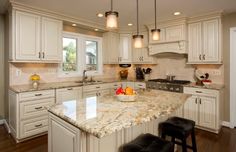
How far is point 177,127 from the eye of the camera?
1922 mm

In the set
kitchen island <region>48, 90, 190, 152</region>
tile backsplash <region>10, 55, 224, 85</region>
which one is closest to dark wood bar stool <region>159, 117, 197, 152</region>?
kitchen island <region>48, 90, 190, 152</region>

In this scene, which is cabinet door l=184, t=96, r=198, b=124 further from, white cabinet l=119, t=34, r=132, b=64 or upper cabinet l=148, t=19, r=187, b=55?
white cabinet l=119, t=34, r=132, b=64

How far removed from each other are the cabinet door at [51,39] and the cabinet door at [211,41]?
10.9 ft

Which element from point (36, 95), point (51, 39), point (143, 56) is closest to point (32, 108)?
point (36, 95)

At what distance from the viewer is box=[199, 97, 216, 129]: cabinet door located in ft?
10.5

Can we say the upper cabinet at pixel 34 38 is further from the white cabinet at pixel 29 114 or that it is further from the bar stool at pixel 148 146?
the bar stool at pixel 148 146

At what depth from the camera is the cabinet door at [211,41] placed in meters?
3.41

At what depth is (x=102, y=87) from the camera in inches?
166

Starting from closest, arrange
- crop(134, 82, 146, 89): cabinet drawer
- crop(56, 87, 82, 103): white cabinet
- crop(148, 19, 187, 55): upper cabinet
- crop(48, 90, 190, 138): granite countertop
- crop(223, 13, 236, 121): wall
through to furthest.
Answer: crop(48, 90, 190, 138): granite countertop
crop(56, 87, 82, 103): white cabinet
crop(223, 13, 236, 121): wall
crop(148, 19, 187, 55): upper cabinet
crop(134, 82, 146, 89): cabinet drawer

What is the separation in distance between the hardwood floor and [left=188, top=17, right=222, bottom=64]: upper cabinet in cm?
155

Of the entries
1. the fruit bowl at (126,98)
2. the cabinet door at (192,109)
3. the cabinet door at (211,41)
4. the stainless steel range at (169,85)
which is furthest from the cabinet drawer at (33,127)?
the cabinet door at (211,41)

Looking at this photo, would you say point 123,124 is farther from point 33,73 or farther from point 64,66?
point 64,66

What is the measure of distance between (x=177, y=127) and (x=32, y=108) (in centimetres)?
252

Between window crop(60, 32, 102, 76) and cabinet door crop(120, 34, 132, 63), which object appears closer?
window crop(60, 32, 102, 76)
